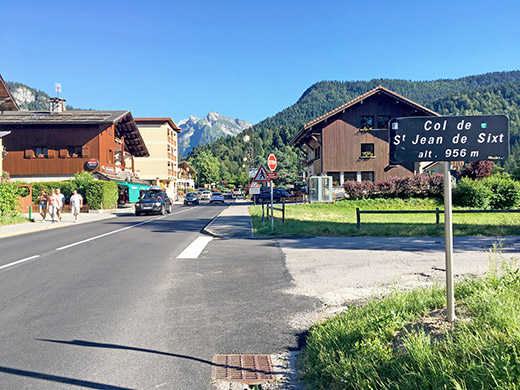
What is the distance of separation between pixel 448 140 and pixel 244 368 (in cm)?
298

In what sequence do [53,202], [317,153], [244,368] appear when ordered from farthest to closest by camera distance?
[317,153]
[53,202]
[244,368]

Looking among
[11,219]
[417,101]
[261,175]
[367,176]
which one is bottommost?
[11,219]

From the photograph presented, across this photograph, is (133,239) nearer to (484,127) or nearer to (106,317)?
(106,317)

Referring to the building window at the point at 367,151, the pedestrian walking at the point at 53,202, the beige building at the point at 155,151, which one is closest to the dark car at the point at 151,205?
the pedestrian walking at the point at 53,202

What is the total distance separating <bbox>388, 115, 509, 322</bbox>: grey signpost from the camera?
4066 millimetres

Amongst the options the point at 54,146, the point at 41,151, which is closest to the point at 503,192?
the point at 54,146

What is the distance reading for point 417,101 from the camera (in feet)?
515

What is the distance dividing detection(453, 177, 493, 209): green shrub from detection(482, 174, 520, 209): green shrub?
0.54 meters

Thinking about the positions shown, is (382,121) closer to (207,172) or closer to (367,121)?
(367,121)

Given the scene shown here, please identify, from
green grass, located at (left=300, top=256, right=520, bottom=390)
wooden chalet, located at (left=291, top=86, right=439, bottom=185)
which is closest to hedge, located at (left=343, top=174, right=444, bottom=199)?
wooden chalet, located at (left=291, top=86, right=439, bottom=185)

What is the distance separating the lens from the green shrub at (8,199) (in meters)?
21.7

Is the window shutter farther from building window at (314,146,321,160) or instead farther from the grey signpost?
the grey signpost

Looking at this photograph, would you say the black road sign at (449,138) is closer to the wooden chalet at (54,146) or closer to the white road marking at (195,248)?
the white road marking at (195,248)

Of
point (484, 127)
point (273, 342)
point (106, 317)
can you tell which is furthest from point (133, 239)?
point (484, 127)
